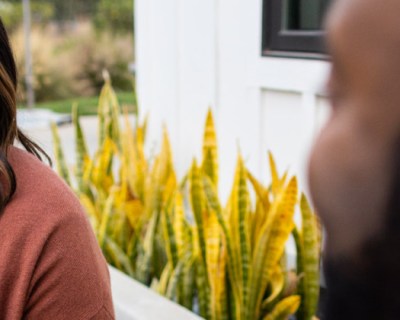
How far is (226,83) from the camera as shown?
11.8ft

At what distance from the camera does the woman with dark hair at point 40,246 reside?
1377 mm

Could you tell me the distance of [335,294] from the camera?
424mm

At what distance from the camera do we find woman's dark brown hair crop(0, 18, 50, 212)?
1418 millimetres

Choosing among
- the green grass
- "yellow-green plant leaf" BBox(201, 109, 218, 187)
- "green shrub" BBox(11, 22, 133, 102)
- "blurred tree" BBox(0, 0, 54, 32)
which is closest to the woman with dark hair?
"yellow-green plant leaf" BBox(201, 109, 218, 187)

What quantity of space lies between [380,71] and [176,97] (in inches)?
143

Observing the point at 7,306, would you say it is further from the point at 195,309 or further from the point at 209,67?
the point at 209,67

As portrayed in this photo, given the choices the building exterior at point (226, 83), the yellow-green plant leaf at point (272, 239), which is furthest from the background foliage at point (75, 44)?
the yellow-green plant leaf at point (272, 239)

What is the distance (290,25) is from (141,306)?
150cm

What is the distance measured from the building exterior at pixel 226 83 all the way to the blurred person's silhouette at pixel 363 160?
249 centimetres

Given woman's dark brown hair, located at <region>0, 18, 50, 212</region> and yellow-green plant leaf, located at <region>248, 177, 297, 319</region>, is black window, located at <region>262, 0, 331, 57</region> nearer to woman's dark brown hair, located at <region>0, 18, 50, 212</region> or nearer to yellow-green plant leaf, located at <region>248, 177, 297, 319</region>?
yellow-green plant leaf, located at <region>248, 177, 297, 319</region>

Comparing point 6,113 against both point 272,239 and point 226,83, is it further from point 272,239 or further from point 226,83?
point 226,83

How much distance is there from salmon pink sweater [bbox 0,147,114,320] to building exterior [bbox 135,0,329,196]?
157 cm

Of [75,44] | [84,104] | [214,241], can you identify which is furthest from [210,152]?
[75,44]

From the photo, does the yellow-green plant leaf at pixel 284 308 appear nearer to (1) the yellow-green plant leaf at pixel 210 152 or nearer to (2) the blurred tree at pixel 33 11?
(1) the yellow-green plant leaf at pixel 210 152
